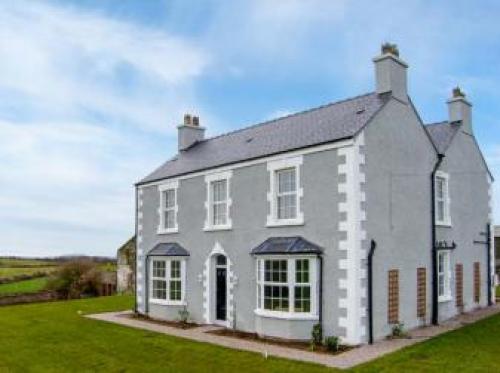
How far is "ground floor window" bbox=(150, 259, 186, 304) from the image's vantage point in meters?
21.7

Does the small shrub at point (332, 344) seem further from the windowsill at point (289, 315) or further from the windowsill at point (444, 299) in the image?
the windowsill at point (444, 299)

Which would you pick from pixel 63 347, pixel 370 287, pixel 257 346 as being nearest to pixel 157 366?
pixel 257 346

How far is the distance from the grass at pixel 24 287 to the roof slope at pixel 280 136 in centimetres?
1699

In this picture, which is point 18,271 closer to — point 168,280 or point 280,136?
point 168,280

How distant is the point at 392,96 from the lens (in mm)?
17281

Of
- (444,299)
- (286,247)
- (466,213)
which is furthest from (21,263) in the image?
(444,299)

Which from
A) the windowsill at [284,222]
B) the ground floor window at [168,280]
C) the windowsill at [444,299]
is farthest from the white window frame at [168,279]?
the windowsill at [444,299]

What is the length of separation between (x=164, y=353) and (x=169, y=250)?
723 centimetres

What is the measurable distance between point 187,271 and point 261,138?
620cm

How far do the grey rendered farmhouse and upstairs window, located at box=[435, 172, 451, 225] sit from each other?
0.05 m

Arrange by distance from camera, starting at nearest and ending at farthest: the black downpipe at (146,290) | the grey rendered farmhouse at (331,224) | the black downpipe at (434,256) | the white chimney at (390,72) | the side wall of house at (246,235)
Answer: the grey rendered farmhouse at (331,224), the side wall of house at (246,235), the white chimney at (390,72), the black downpipe at (434,256), the black downpipe at (146,290)

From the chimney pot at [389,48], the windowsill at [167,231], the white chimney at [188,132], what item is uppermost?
the chimney pot at [389,48]

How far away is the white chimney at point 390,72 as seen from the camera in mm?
17375

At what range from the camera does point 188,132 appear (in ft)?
87.3
